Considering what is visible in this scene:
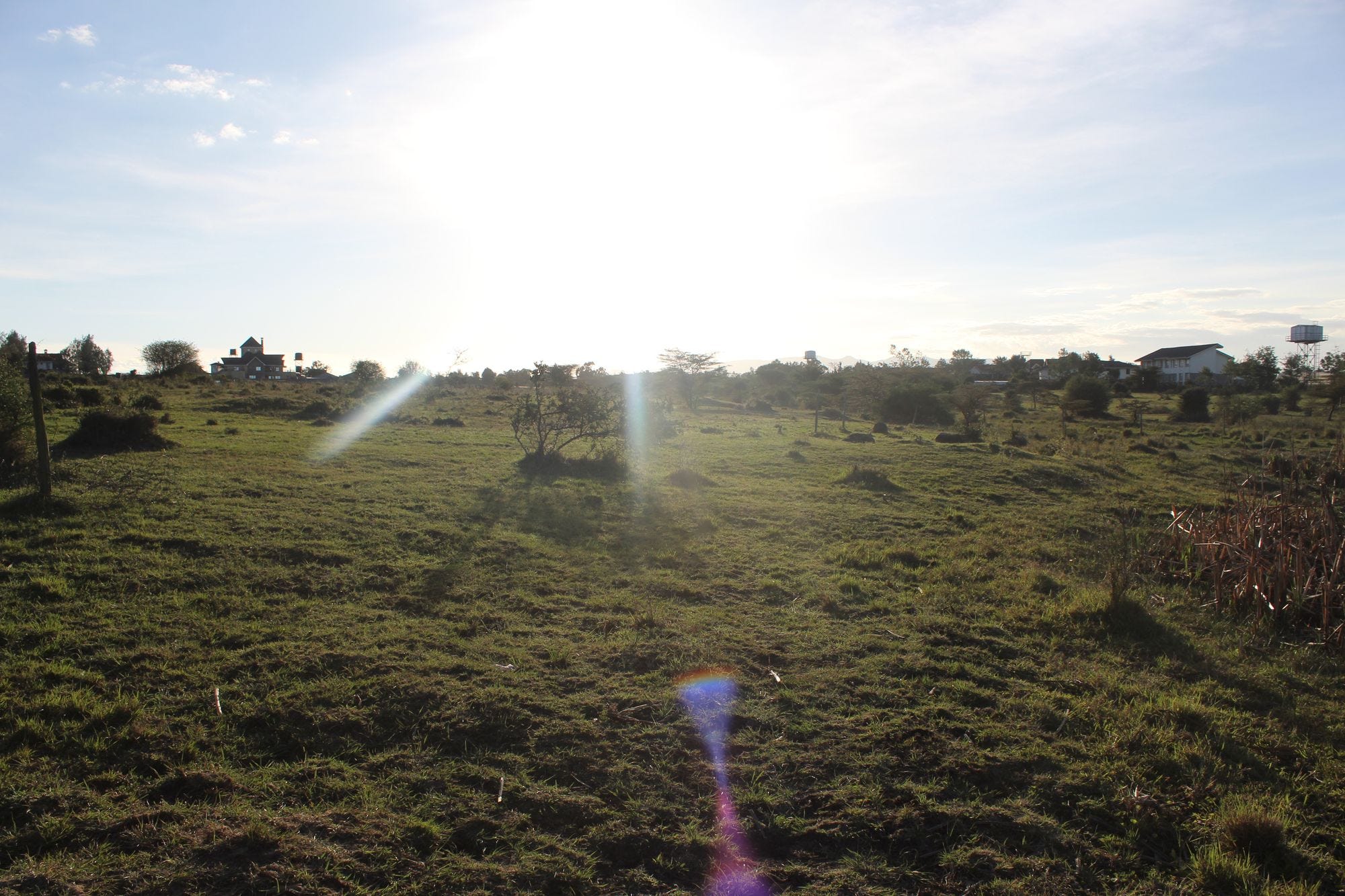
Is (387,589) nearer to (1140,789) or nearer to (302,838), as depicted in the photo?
(302,838)

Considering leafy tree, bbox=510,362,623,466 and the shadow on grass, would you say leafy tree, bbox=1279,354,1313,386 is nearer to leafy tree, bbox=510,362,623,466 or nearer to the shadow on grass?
leafy tree, bbox=510,362,623,466

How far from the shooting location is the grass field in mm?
3852

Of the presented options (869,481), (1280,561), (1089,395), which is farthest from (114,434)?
(1089,395)

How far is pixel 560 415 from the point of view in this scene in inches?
661

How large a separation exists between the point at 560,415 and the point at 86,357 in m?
56.3

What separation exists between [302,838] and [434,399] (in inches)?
1336

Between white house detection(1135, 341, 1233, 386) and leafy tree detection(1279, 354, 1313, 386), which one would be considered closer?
leafy tree detection(1279, 354, 1313, 386)

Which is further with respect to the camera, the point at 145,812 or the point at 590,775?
the point at 590,775

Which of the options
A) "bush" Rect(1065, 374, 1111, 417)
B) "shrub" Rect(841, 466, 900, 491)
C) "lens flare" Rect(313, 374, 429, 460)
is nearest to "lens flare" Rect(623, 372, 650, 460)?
"shrub" Rect(841, 466, 900, 491)

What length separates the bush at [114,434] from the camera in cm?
1404

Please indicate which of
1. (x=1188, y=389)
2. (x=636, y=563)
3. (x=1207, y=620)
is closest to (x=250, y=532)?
(x=636, y=563)

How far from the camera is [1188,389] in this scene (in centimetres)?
4088

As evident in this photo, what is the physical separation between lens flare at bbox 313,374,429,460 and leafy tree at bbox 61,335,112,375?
25.6 m

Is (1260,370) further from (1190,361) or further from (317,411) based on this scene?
(317,411)
